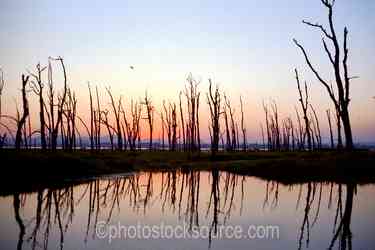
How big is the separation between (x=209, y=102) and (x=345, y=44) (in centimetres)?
2531

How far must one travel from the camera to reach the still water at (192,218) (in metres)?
7.57

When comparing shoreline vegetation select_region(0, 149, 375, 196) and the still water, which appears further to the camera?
shoreline vegetation select_region(0, 149, 375, 196)

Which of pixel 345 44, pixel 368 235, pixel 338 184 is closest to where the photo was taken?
pixel 368 235

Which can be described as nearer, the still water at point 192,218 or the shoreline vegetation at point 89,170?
the still water at point 192,218

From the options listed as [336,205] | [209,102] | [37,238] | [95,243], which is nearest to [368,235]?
[336,205]

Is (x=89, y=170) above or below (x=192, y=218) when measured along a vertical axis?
above

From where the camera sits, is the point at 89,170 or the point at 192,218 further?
the point at 89,170

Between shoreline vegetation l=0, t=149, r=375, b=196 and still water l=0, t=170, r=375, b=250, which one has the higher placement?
shoreline vegetation l=0, t=149, r=375, b=196

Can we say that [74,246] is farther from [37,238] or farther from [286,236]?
[286,236]

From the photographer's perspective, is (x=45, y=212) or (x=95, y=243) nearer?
(x=95, y=243)

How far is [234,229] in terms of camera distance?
8.75 m

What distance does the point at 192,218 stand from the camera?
10203mm

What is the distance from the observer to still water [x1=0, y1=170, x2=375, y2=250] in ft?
24.8

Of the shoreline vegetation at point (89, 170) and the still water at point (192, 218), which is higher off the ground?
the shoreline vegetation at point (89, 170)
